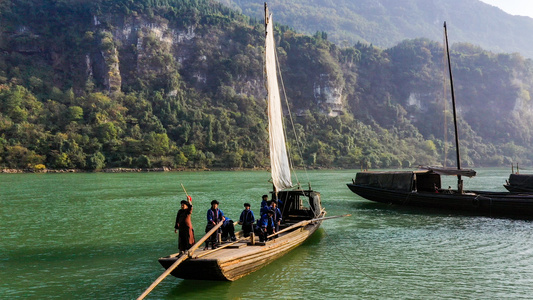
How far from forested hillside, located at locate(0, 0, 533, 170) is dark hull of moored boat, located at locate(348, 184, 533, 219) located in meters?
85.2

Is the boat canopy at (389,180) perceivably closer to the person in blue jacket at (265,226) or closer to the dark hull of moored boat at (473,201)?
the dark hull of moored boat at (473,201)

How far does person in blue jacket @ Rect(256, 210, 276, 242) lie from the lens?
1449cm

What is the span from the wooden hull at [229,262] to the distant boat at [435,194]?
60.3 ft

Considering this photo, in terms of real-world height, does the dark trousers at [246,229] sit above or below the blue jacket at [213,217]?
below

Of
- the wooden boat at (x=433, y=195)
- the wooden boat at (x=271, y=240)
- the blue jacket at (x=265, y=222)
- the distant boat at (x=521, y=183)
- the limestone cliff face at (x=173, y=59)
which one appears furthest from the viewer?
the limestone cliff face at (x=173, y=59)

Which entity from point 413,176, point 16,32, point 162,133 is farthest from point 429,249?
point 16,32

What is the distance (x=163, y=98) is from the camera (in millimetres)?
153000

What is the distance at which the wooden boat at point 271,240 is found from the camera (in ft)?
38.1

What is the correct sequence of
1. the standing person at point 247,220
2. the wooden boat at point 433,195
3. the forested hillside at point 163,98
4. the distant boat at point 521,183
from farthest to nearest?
the forested hillside at point 163,98, the distant boat at point 521,183, the wooden boat at point 433,195, the standing person at point 247,220

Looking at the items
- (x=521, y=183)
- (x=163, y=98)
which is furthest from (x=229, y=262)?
(x=163, y=98)

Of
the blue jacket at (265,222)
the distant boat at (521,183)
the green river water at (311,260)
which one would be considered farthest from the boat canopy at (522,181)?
the blue jacket at (265,222)

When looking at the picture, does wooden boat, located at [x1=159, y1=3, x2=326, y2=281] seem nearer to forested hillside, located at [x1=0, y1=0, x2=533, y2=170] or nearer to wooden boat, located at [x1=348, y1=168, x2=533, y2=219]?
wooden boat, located at [x1=348, y1=168, x2=533, y2=219]

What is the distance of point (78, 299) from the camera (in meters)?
11.9

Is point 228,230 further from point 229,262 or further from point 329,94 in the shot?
point 329,94
